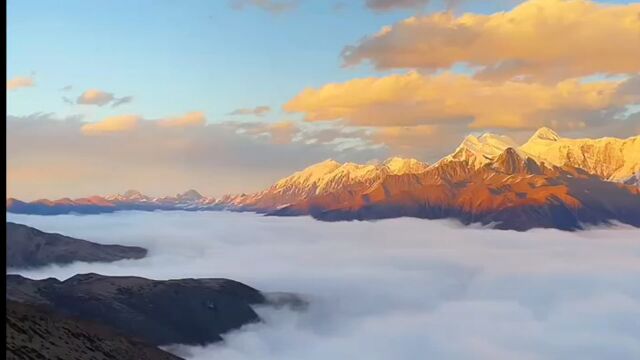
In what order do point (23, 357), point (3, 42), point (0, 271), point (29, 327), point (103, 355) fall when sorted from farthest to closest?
point (103, 355), point (29, 327), point (23, 357), point (3, 42), point (0, 271)

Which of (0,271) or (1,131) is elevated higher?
(1,131)

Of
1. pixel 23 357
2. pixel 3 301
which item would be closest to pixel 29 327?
pixel 23 357

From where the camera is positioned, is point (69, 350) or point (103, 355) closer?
point (69, 350)

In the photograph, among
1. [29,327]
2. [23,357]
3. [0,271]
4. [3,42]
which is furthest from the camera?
[29,327]

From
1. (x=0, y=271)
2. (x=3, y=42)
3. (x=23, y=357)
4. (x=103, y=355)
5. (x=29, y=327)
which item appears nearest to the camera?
(x=0, y=271)

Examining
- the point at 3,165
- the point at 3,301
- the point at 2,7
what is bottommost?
the point at 3,301

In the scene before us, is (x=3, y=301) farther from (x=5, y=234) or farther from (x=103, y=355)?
(x=103, y=355)

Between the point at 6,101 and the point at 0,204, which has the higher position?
the point at 6,101

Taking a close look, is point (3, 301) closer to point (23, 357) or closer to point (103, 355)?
point (23, 357)

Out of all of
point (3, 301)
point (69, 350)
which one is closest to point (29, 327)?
point (69, 350)
